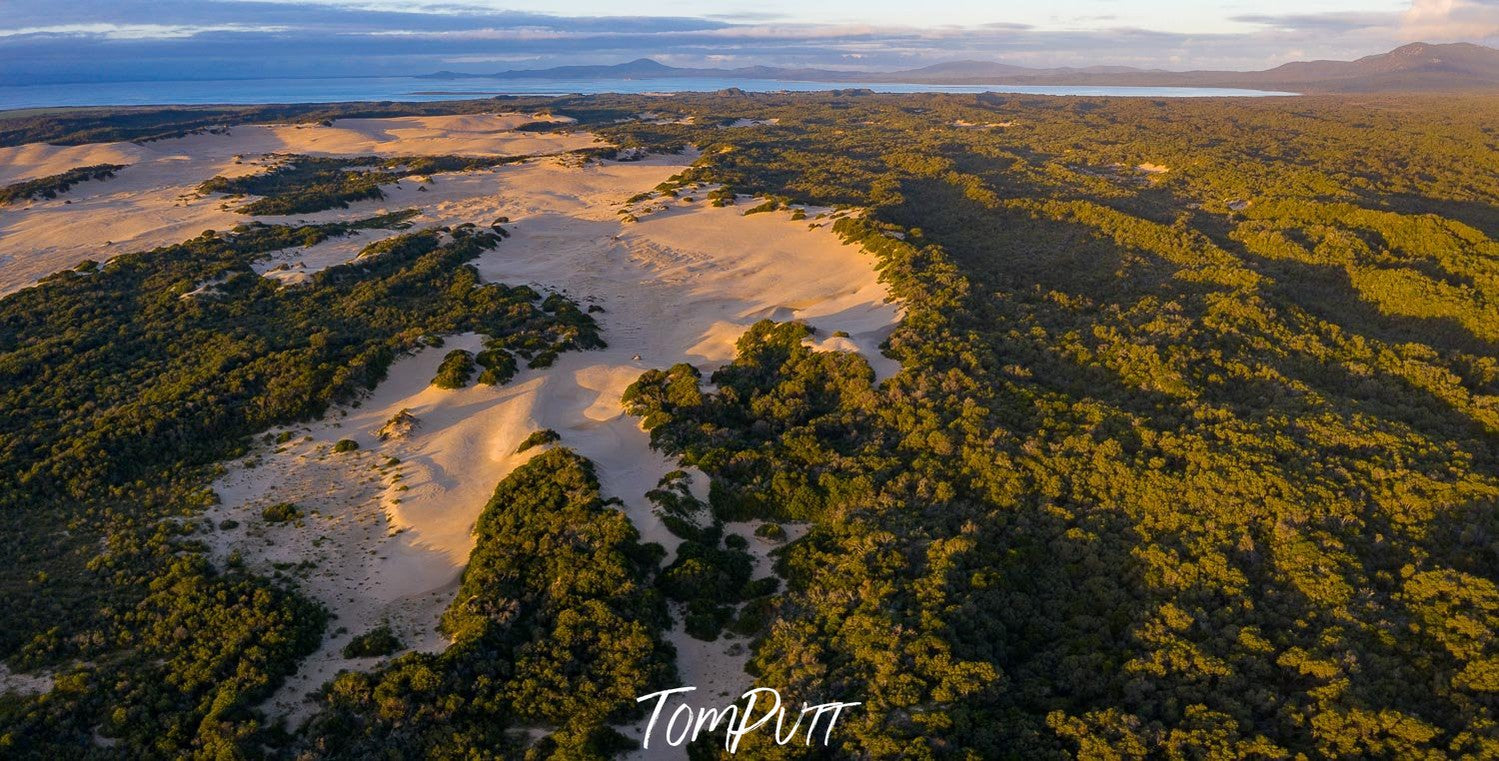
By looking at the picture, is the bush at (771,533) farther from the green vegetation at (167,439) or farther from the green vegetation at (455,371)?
the green vegetation at (455,371)

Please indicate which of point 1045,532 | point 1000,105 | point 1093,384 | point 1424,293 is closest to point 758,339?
point 1093,384

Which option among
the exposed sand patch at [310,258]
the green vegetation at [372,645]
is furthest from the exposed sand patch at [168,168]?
the green vegetation at [372,645]

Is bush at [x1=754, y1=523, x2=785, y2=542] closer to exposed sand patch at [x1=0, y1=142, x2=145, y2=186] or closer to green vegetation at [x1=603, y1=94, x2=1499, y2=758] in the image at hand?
green vegetation at [x1=603, y1=94, x2=1499, y2=758]

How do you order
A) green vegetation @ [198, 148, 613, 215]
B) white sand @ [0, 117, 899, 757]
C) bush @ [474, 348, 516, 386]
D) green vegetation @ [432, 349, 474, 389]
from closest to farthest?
white sand @ [0, 117, 899, 757] < green vegetation @ [432, 349, 474, 389] < bush @ [474, 348, 516, 386] < green vegetation @ [198, 148, 613, 215]

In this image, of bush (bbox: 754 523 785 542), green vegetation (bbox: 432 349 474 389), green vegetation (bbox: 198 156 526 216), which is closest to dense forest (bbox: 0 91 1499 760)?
green vegetation (bbox: 432 349 474 389)

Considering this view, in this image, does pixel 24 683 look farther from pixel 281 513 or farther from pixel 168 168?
pixel 168 168

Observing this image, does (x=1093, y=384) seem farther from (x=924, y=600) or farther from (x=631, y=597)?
(x=631, y=597)
